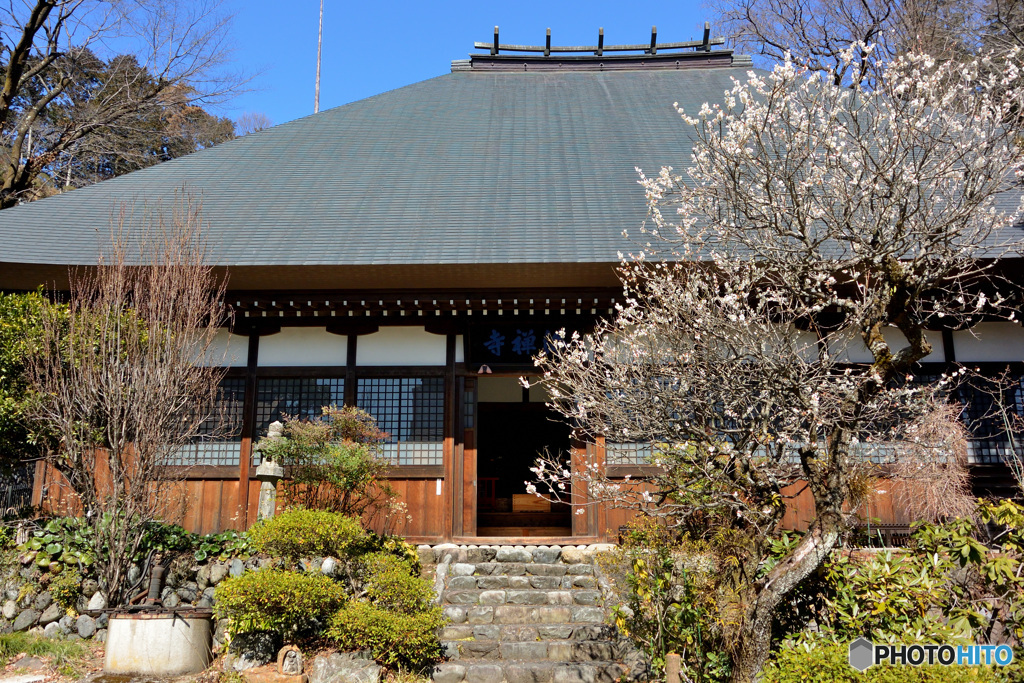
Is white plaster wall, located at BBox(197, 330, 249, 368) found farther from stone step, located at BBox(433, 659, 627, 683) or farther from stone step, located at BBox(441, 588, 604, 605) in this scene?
stone step, located at BBox(433, 659, 627, 683)

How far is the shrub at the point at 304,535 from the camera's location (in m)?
6.92

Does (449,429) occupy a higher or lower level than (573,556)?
higher

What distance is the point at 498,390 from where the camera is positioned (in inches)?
523

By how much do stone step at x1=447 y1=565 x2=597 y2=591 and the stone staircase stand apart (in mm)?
11

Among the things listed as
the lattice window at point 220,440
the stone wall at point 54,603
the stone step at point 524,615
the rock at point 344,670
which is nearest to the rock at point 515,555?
the stone step at point 524,615

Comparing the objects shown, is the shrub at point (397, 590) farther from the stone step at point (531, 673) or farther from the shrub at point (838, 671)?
the shrub at point (838, 671)

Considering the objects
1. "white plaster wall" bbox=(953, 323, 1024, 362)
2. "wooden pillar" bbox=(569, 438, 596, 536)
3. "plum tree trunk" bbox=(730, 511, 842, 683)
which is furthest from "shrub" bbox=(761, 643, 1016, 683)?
"white plaster wall" bbox=(953, 323, 1024, 362)

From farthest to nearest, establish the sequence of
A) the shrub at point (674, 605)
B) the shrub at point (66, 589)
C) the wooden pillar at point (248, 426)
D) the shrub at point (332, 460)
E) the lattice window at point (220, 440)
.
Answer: the lattice window at point (220, 440), the wooden pillar at point (248, 426), the shrub at point (332, 460), the shrub at point (66, 589), the shrub at point (674, 605)

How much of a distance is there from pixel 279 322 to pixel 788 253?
6.62 m

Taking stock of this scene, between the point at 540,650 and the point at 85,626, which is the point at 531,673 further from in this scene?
the point at 85,626

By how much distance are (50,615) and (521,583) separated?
4.83m

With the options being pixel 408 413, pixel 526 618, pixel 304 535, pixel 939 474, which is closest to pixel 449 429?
pixel 408 413

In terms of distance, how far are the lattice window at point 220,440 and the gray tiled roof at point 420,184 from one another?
6.39 ft

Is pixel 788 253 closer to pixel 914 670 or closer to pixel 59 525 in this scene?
pixel 914 670
